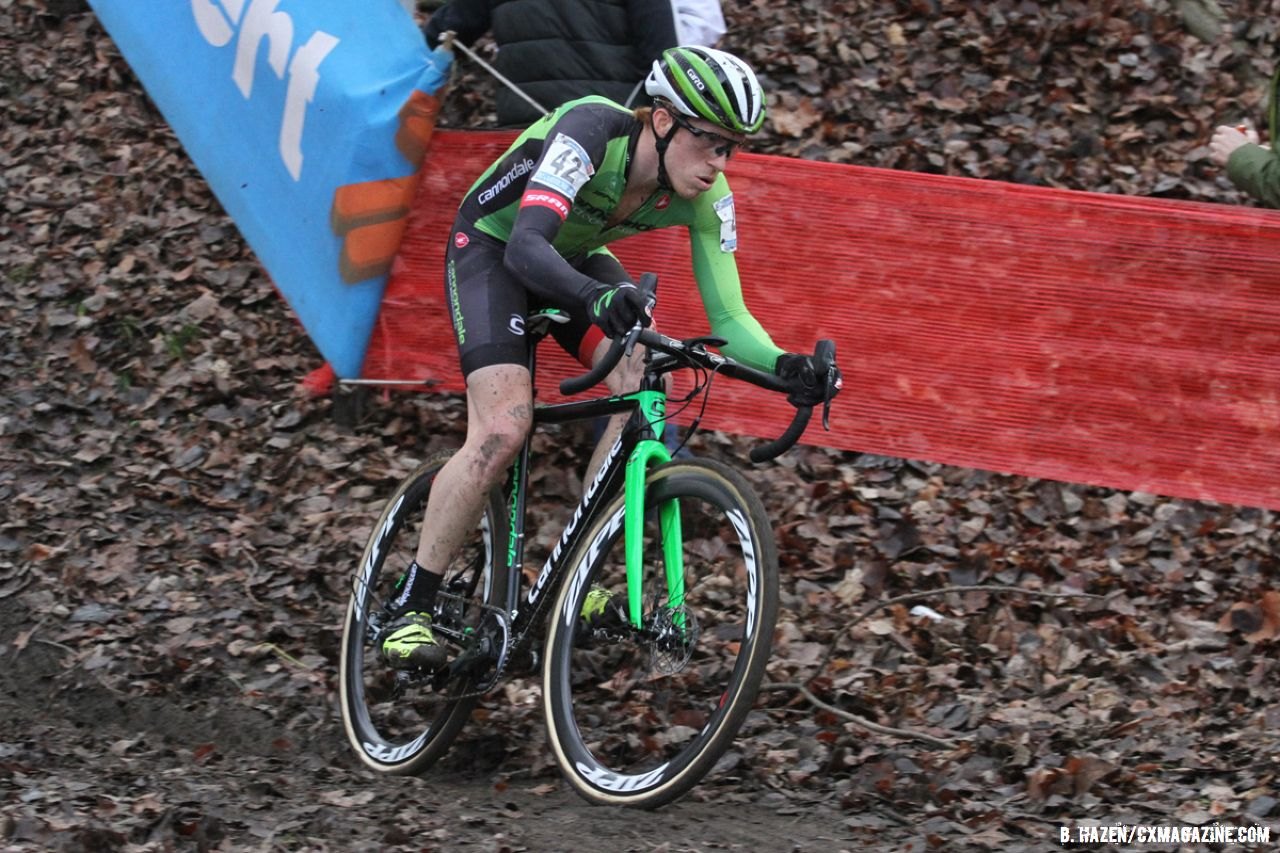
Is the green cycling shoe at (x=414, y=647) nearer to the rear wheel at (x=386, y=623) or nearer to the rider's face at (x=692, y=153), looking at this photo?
the rear wheel at (x=386, y=623)

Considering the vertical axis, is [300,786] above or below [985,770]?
below

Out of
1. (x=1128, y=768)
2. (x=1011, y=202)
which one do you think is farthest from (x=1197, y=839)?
(x=1011, y=202)

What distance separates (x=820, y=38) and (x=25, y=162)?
5131mm

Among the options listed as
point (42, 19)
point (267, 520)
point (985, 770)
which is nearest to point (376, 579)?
point (267, 520)

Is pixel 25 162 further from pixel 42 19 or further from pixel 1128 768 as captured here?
pixel 1128 768

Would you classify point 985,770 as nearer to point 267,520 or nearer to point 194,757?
point 194,757

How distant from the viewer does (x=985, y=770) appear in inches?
195

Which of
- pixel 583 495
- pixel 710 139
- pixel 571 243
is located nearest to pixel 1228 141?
pixel 710 139

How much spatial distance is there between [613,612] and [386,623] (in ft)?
3.82

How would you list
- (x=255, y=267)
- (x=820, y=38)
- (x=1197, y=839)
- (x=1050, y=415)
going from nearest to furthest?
(x=1197, y=839) < (x=1050, y=415) < (x=255, y=267) < (x=820, y=38)

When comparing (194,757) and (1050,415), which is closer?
(194,757)

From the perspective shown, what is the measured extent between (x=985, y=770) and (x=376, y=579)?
2.34m

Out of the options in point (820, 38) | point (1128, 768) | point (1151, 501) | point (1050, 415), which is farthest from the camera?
point (820, 38)

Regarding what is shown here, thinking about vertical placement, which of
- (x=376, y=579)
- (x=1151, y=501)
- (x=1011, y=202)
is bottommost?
(x=376, y=579)
